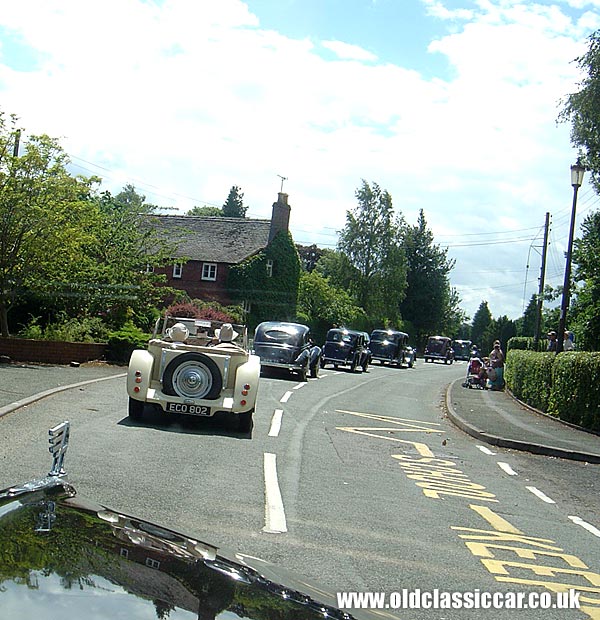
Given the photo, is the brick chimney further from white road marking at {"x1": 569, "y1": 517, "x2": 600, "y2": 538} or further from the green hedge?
white road marking at {"x1": 569, "y1": 517, "x2": 600, "y2": 538}

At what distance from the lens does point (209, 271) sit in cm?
5128

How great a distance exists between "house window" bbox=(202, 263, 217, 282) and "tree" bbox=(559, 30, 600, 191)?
1130 inches

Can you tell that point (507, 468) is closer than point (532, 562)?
No

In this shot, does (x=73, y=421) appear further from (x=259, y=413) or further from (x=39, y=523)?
(x=39, y=523)

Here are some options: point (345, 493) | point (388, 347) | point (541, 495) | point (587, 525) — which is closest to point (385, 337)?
point (388, 347)

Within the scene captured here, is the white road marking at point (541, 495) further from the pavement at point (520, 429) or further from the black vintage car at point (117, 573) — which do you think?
the black vintage car at point (117, 573)

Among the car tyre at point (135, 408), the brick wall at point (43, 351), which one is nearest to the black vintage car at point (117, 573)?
the car tyre at point (135, 408)

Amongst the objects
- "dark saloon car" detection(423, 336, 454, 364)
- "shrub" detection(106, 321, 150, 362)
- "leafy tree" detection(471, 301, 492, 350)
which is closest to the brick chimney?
"dark saloon car" detection(423, 336, 454, 364)

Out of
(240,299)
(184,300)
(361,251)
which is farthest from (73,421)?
(361,251)

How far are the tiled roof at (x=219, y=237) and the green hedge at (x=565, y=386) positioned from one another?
99.6 ft

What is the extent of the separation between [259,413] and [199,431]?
10.4 ft

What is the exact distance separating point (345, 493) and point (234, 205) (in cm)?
11578

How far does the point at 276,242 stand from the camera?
171 feet

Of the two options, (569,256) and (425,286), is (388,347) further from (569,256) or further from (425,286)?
(425,286)
